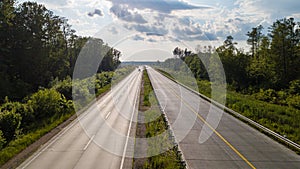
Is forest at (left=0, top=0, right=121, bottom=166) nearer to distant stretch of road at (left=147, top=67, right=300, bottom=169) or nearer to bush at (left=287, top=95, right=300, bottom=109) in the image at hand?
distant stretch of road at (left=147, top=67, right=300, bottom=169)

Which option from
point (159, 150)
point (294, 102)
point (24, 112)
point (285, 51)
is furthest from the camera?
point (285, 51)

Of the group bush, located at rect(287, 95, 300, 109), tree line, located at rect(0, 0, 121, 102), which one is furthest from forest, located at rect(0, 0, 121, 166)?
bush, located at rect(287, 95, 300, 109)

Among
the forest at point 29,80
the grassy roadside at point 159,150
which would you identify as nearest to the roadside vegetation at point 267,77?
the grassy roadside at point 159,150

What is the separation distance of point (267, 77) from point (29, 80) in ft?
159

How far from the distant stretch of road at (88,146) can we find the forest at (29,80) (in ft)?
5.81

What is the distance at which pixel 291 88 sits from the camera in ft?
157

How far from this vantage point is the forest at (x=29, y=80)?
19.5 m

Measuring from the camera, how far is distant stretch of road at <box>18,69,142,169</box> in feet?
45.8

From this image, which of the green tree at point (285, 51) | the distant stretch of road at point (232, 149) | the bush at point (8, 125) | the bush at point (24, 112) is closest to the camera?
the distant stretch of road at point (232, 149)

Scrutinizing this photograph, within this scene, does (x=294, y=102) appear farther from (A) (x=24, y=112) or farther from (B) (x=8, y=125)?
(B) (x=8, y=125)

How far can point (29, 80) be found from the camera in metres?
49.8

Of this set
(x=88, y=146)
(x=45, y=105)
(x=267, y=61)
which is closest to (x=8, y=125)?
(x=88, y=146)

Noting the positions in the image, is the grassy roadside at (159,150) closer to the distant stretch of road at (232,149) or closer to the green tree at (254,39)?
the distant stretch of road at (232,149)

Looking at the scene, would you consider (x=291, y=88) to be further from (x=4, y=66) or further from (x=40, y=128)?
(x=4, y=66)
